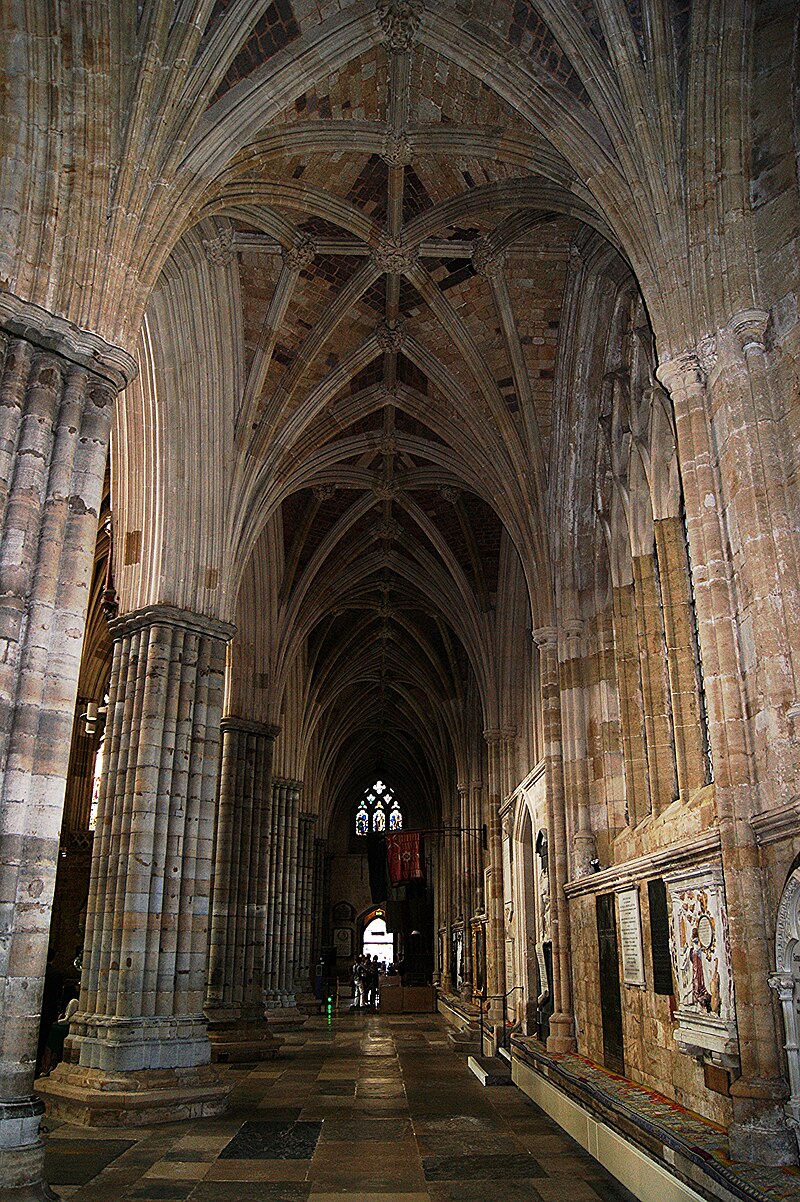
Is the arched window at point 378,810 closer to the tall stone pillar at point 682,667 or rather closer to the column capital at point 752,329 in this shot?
the tall stone pillar at point 682,667

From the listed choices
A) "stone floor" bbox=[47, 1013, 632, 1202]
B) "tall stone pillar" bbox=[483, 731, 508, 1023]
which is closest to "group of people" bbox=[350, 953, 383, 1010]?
"tall stone pillar" bbox=[483, 731, 508, 1023]

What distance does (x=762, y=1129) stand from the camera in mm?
6008

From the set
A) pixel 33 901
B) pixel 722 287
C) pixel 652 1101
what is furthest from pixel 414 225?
pixel 652 1101

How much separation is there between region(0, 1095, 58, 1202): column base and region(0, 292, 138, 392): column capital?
213 inches

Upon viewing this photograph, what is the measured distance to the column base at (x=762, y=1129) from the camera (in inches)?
234

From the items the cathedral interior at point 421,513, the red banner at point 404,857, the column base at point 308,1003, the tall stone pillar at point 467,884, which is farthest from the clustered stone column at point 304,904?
the cathedral interior at point 421,513

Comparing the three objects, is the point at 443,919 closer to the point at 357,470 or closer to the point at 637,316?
the point at 357,470

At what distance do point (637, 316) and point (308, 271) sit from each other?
15.8 feet

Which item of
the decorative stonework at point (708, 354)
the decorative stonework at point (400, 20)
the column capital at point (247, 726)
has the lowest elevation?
the column capital at point (247, 726)

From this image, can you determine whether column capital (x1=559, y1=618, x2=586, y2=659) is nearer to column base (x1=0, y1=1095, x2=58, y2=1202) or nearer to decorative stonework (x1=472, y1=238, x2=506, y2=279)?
decorative stonework (x1=472, y1=238, x2=506, y2=279)

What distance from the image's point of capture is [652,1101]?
845cm

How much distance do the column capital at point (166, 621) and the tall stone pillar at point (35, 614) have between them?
491 cm

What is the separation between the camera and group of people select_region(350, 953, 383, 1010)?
31.6 metres

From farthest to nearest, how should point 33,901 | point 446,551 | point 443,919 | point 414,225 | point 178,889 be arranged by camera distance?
point 443,919 → point 446,551 → point 414,225 → point 178,889 → point 33,901
